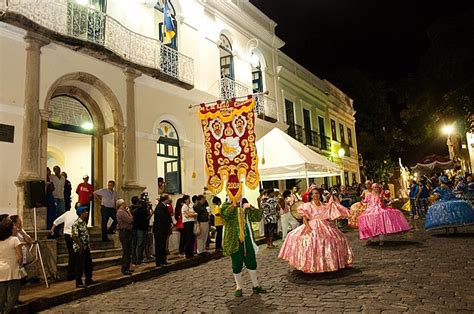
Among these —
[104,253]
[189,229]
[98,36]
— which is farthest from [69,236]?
[98,36]

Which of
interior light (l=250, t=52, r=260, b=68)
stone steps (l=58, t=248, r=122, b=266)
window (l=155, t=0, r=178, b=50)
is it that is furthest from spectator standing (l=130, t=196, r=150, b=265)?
interior light (l=250, t=52, r=260, b=68)

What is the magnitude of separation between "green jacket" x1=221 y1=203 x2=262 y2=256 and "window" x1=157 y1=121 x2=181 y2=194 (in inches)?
271

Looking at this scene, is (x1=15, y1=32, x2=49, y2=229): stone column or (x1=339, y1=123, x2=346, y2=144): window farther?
(x1=339, y1=123, x2=346, y2=144): window

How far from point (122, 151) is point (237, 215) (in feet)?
19.7

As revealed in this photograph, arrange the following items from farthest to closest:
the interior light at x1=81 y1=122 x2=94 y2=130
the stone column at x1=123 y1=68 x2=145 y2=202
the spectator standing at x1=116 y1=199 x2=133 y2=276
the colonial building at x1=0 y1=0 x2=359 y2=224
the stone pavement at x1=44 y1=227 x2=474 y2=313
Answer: the interior light at x1=81 y1=122 x2=94 y2=130
the stone column at x1=123 y1=68 x2=145 y2=202
the colonial building at x1=0 y1=0 x2=359 y2=224
the spectator standing at x1=116 y1=199 x2=133 y2=276
the stone pavement at x1=44 y1=227 x2=474 y2=313

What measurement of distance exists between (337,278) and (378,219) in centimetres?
359

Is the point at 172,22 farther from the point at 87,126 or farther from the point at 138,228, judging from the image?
the point at 138,228

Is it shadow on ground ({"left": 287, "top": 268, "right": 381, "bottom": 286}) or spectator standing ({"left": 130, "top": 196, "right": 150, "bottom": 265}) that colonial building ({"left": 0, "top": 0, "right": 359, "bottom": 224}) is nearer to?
spectator standing ({"left": 130, "top": 196, "right": 150, "bottom": 265})

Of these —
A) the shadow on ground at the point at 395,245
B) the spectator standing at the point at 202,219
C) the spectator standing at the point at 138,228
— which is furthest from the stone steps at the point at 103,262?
the shadow on ground at the point at 395,245

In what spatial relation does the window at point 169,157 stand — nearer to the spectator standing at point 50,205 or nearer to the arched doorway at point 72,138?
the arched doorway at point 72,138

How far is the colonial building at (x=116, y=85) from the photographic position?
9062 millimetres

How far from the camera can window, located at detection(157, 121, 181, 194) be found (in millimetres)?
13281

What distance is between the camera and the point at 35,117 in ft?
30.3

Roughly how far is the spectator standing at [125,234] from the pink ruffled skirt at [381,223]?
18.2 ft
